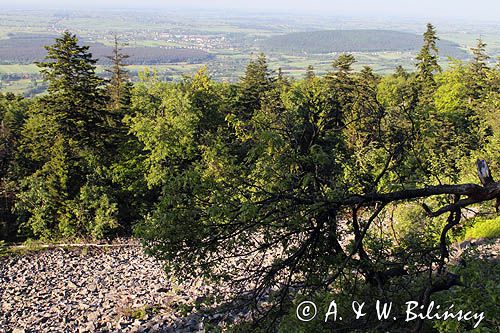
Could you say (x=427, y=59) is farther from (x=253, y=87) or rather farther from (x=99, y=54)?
(x=99, y=54)

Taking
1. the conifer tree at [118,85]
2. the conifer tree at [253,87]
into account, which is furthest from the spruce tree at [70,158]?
the conifer tree at [253,87]

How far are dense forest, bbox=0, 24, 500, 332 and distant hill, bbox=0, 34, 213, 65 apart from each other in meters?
120

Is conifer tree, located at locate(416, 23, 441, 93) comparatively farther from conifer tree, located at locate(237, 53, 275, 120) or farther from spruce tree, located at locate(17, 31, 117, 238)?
spruce tree, located at locate(17, 31, 117, 238)

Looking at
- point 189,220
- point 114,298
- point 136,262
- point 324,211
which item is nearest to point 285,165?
point 324,211

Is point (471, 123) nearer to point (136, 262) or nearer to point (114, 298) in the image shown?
point (136, 262)

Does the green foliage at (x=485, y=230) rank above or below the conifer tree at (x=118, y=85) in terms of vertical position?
below

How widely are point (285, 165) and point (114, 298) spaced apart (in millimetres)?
14125

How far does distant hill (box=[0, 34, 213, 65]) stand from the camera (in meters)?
150

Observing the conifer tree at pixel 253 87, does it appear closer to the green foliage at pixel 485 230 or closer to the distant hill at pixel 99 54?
the green foliage at pixel 485 230

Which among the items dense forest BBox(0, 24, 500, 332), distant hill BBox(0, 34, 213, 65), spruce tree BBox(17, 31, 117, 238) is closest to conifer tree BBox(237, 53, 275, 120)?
dense forest BBox(0, 24, 500, 332)

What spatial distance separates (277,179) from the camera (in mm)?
5812

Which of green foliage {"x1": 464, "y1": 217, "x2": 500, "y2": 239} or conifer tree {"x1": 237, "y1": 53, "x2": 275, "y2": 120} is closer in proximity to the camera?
green foliage {"x1": 464, "y1": 217, "x2": 500, "y2": 239}

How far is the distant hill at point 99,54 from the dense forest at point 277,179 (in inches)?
4712

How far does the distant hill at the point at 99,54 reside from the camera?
150375 millimetres
